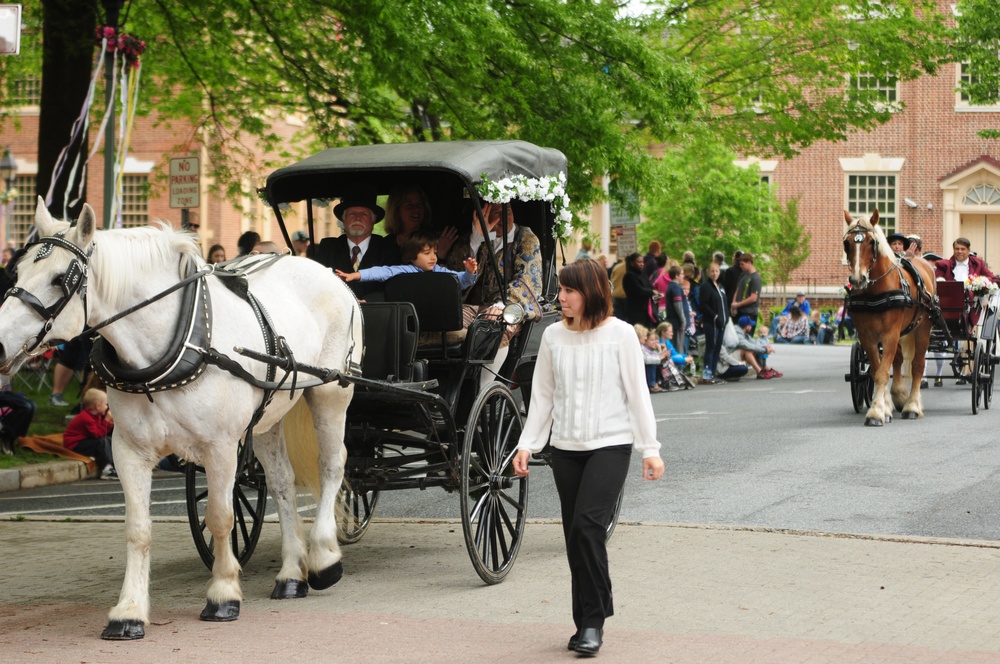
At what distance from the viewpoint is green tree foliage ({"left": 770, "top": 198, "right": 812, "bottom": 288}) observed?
4566 centimetres

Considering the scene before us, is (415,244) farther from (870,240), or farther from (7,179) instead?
(7,179)

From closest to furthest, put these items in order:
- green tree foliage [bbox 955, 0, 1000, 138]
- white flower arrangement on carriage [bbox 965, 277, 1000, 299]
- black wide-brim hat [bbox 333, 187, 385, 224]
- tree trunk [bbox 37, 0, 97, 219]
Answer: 1. black wide-brim hat [bbox 333, 187, 385, 224]
2. tree trunk [bbox 37, 0, 97, 219]
3. white flower arrangement on carriage [bbox 965, 277, 1000, 299]
4. green tree foliage [bbox 955, 0, 1000, 138]

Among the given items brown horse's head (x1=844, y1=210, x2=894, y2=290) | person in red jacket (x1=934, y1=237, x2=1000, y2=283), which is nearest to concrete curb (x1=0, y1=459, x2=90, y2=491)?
brown horse's head (x1=844, y1=210, x2=894, y2=290)

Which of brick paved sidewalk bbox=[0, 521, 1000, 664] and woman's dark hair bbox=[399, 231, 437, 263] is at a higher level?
woman's dark hair bbox=[399, 231, 437, 263]

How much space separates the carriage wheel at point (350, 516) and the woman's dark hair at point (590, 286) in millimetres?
2719

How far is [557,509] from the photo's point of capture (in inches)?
400

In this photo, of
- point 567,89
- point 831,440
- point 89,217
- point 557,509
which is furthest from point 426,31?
point 89,217

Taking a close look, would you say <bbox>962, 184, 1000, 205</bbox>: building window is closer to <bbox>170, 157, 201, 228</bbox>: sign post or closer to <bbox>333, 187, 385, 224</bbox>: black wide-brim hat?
<bbox>170, 157, 201, 228</bbox>: sign post

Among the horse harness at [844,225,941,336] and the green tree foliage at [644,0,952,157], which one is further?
the green tree foliage at [644,0,952,157]

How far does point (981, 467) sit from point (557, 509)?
4.08m

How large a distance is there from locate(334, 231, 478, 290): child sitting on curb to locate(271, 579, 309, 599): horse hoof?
1.91 m

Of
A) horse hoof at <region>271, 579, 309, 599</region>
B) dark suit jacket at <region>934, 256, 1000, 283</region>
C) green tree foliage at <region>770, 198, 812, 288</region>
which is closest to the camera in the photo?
horse hoof at <region>271, 579, 309, 599</region>

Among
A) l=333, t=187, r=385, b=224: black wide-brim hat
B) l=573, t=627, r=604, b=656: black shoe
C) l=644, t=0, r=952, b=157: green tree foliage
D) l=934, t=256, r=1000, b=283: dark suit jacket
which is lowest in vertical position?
l=573, t=627, r=604, b=656: black shoe

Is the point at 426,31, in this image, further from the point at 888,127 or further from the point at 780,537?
the point at 888,127
